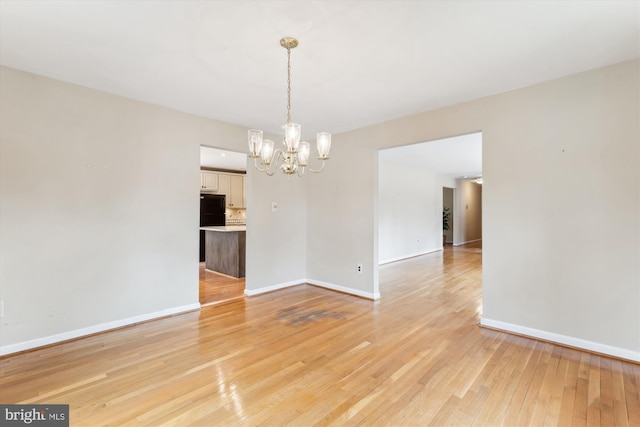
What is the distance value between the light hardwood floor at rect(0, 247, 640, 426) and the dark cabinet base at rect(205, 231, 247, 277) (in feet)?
6.65

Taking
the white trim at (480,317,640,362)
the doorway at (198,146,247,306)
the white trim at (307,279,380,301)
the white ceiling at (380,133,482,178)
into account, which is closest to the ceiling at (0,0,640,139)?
the white ceiling at (380,133,482,178)

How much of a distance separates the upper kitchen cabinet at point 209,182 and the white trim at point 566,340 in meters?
6.82

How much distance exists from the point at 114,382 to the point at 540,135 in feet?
14.2

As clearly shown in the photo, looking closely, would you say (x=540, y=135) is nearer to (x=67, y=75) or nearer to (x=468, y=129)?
(x=468, y=129)

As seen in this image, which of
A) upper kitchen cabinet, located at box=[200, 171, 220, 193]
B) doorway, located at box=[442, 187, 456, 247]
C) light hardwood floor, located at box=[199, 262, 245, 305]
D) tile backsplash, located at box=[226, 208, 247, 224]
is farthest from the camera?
doorway, located at box=[442, 187, 456, 247]

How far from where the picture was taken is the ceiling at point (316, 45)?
1867 millimetres

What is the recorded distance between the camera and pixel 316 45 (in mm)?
2240

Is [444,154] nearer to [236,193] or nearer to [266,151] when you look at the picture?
[266,151]

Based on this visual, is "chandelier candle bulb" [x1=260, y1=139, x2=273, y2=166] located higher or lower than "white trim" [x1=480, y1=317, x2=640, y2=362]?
higher

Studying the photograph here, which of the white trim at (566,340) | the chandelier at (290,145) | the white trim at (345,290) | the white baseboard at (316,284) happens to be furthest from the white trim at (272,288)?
the white trim at (566,340)

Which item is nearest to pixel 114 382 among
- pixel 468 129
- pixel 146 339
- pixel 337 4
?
pixel 146 339

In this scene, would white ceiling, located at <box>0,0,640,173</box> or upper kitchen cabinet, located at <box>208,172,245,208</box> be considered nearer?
white ceiling, located at <box>0,0,640,173</box>

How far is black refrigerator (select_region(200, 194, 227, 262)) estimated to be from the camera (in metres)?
7.41

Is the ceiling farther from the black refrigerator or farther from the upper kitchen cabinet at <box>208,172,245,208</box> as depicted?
the upper kitchen cabinet at <box>208,172,245,208</box>
